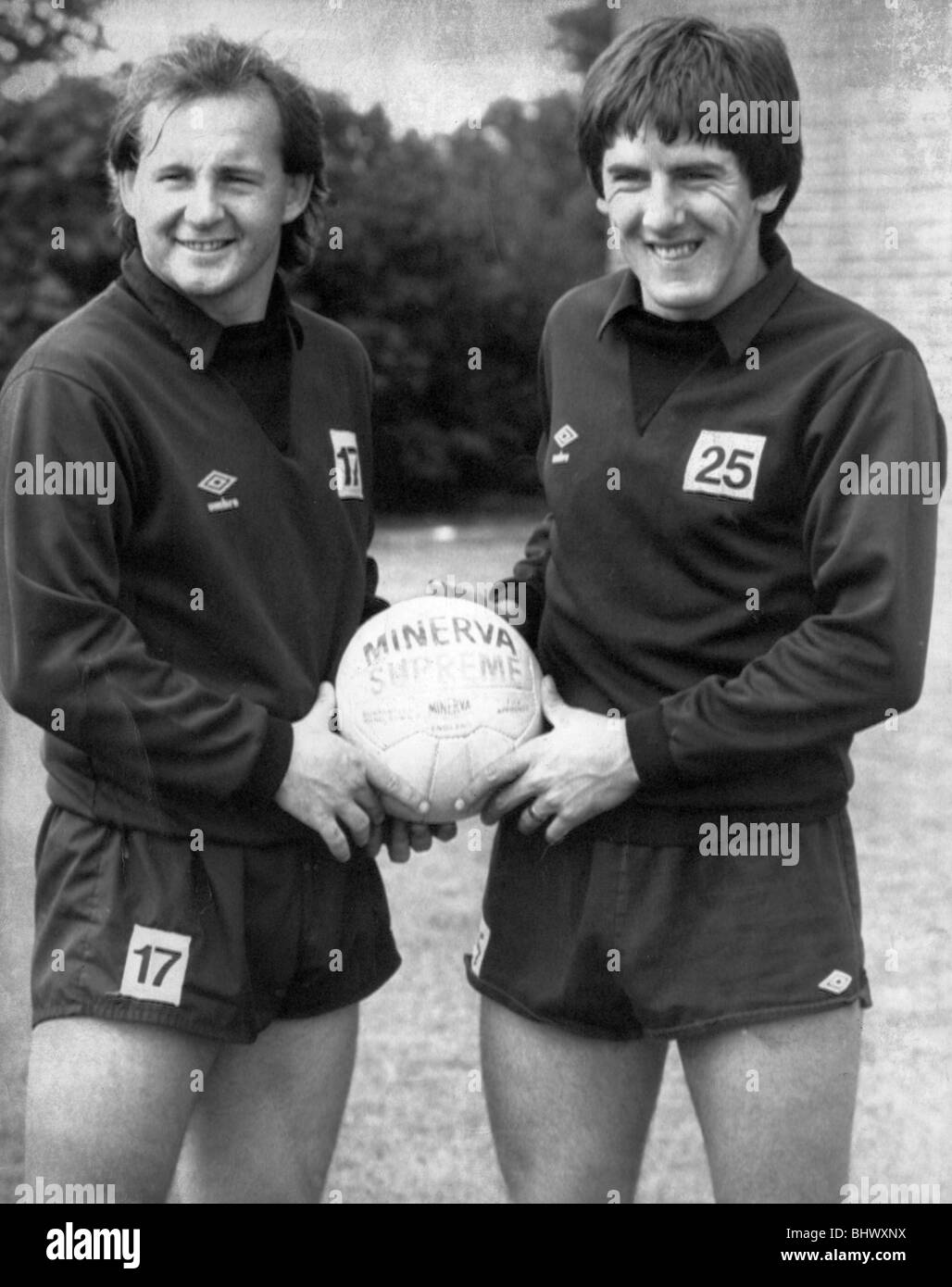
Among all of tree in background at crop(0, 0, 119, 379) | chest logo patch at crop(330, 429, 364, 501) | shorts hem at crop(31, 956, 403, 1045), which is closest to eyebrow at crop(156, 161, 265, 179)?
chest logo patch at crop(330, 429, 364, 501)

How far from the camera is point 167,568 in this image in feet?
9.55

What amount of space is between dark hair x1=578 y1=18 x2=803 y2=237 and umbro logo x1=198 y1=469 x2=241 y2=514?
86 centimetres

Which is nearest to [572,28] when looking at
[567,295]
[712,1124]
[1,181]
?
[1,181]

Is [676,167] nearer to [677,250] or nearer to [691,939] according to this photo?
[677,250]

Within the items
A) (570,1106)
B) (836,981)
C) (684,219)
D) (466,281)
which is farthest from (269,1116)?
(466,281)

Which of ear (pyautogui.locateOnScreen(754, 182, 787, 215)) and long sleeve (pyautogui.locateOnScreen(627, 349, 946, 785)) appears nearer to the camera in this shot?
long sleeve (pyautogui.locateOnScreen(627, 349, 946, 785))

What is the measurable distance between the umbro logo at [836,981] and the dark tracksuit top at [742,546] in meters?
0.28

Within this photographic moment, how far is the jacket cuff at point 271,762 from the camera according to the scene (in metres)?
2.87

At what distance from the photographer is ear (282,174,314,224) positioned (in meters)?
3.15

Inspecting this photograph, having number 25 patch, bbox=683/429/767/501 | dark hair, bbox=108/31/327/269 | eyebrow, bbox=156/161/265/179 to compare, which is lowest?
number 25 patch, bbox=683/429/767/501

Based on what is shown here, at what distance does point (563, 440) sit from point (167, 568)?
75 cm

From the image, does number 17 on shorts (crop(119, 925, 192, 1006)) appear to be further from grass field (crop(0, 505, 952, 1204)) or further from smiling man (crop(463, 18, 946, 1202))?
grass field (crop(0, 505, 952, 1204))

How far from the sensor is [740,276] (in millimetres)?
2967

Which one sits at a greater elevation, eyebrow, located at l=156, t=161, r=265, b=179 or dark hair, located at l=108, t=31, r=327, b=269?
dark hair, located at l=108, t=31, r=327, b=269
